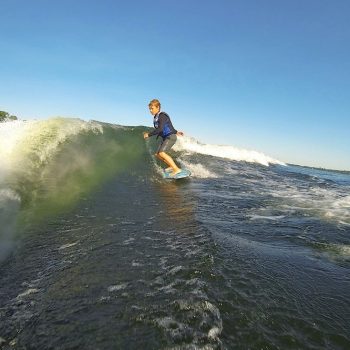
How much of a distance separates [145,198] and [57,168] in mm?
4078

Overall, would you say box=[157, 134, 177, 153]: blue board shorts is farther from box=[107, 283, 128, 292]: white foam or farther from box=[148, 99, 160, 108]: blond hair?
box=[107, 283, 128, 292]: white foam

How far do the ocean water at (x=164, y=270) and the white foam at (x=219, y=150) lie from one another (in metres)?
13.8

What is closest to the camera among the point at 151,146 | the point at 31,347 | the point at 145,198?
the point at 31,347

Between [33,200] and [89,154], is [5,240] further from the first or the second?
[89,154]

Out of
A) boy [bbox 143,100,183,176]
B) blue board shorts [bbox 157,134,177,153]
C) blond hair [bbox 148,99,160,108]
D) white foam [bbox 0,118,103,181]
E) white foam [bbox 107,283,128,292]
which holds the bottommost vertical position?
white foam [bbox 107,283,128,292]

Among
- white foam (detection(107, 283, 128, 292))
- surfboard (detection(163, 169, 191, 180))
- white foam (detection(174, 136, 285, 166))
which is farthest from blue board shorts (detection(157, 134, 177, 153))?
white foam (detection(174, 136, 285, 166))

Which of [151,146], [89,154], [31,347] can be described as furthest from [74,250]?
[151,146]

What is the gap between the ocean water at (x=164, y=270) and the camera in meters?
2.75

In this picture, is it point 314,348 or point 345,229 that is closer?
point 314,348

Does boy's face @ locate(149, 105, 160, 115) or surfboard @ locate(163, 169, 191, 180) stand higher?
boy's face @ locate(149, 105, 160, 115)

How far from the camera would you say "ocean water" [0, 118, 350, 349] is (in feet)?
9.03

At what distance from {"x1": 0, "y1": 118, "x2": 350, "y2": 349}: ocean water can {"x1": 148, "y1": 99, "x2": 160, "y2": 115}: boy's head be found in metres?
3.46

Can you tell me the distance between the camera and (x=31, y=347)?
2.54 m

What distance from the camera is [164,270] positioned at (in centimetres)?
389
